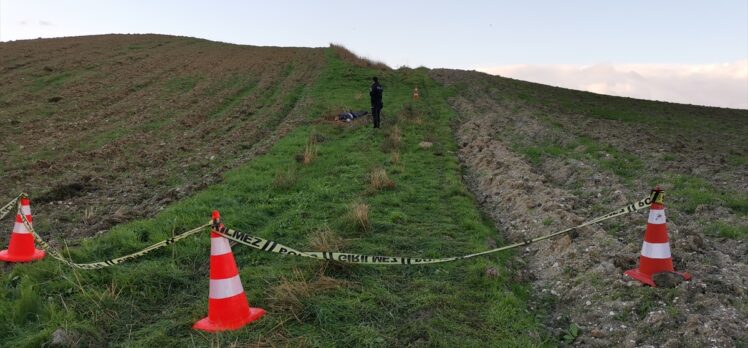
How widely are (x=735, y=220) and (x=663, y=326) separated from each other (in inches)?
137

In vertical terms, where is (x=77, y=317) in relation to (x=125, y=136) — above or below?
below

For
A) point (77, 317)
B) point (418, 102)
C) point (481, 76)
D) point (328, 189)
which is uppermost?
point (481, 76)

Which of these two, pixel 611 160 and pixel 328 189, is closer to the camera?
pixel 328 189

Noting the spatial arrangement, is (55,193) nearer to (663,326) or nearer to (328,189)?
(328,189)

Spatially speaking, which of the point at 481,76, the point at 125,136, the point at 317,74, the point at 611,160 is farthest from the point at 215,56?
the point at 611,160

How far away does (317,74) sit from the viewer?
29344mm

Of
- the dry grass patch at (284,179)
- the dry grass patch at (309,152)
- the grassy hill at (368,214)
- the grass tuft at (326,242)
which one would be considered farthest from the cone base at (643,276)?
the dry grass patch at (309,152)

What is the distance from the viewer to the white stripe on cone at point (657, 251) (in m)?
4.95

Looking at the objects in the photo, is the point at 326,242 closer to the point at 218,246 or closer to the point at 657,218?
the point at 218,246

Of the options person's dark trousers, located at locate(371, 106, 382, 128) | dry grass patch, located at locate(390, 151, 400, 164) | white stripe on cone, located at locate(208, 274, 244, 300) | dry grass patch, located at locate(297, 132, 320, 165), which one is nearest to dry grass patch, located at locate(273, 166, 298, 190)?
dry grass patch, located at locate(297, 132, 320, 165)

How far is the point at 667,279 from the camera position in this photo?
4742mm

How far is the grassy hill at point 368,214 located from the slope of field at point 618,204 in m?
0.03

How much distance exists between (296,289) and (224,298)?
0.68 m

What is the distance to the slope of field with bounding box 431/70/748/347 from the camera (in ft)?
14.2
